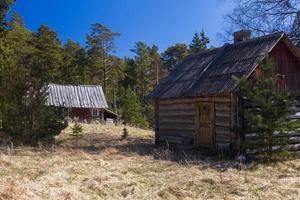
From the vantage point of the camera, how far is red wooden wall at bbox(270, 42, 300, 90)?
15016 millimetres

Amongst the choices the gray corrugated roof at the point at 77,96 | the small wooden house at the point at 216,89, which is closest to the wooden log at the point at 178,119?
the small wooden house at the point at 216,89

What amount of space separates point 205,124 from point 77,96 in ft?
80.3

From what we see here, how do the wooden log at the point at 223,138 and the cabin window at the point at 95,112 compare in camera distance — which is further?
the cabin window at the point at 95,112

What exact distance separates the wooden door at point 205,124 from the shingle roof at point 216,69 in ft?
2.43

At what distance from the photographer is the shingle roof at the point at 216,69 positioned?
14146 millimetres

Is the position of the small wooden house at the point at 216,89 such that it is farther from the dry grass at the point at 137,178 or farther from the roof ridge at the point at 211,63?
the dry grass at the point at 137,178

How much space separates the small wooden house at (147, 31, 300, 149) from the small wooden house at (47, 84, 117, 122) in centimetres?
2006

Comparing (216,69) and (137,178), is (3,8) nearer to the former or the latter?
(216,69)

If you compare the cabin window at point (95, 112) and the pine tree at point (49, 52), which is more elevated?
the pine tree at point (49, 52)

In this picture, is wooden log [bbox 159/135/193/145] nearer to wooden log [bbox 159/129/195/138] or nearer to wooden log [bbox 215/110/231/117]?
wooden log [bbox 159/129/195/138]

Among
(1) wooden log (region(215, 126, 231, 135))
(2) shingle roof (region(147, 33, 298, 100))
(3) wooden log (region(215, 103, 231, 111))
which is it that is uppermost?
(2) shingle roof (region(147, 33, 298, 100))

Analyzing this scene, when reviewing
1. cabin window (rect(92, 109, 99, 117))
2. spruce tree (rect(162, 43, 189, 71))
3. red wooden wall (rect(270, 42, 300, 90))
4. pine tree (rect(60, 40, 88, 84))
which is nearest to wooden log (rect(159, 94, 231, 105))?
red wooden wall (rect(270, 42, 300, 90))

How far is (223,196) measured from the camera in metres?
7.89

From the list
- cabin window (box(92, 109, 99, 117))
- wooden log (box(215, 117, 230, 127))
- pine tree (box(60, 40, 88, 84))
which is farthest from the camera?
pine tree (box(60, 40, 88, 84))
